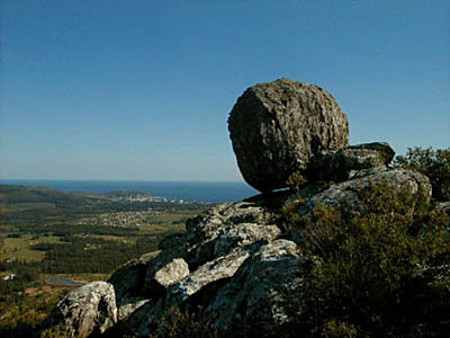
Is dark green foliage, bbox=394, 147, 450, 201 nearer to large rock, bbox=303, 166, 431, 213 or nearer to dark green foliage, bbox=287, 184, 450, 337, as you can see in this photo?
large rock, bbox=303, 166, 431, 213

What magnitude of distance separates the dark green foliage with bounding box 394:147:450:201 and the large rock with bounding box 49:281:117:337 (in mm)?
14536

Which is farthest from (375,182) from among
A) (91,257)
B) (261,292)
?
(91,257)

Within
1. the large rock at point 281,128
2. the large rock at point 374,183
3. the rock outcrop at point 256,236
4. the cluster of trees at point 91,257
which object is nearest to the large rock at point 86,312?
the rock outcrop at point 256,236

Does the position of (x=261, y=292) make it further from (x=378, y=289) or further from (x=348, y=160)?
(x=348, y=160)

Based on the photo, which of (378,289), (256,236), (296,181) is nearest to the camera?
(378,289)

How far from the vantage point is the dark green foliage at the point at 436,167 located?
12.9 meters

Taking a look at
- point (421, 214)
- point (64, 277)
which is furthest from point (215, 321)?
point (64, 277)

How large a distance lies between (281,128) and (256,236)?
8.36 metres

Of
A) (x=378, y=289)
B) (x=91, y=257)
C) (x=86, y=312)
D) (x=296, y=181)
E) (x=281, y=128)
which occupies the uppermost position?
(x=281, y=128)

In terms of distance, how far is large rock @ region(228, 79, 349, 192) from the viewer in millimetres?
18594

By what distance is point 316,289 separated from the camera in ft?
19.2

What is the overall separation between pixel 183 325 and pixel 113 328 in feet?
19.5

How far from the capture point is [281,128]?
60.7ft

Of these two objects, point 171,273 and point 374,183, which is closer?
point 374,183
